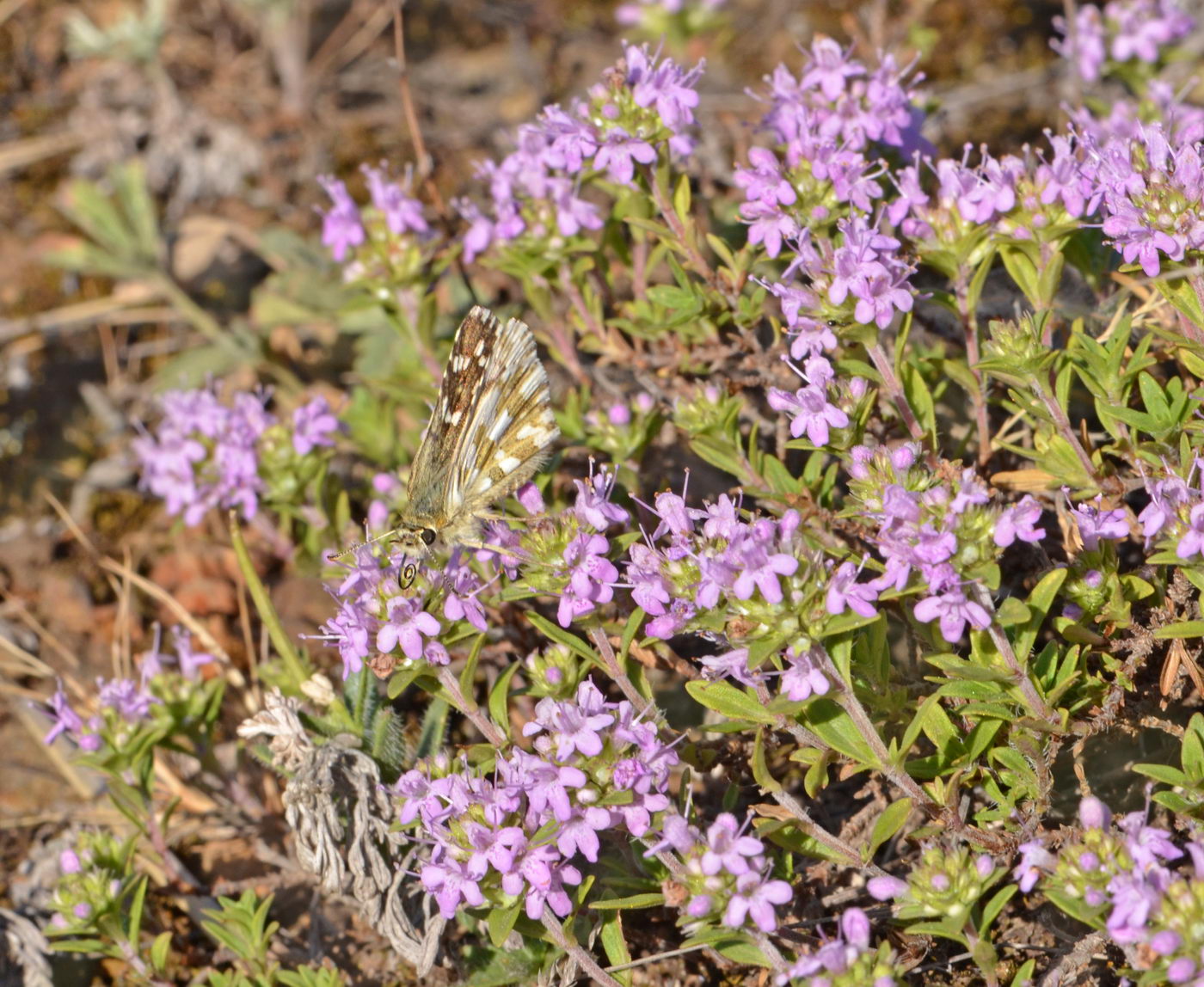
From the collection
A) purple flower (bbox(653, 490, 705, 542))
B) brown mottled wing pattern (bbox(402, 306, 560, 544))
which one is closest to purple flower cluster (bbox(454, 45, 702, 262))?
brown mottled wing pattern (bbox(402, 306, 560, 544))

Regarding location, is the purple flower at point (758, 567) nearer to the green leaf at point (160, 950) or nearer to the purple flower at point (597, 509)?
the purple flower at point (597, 509)

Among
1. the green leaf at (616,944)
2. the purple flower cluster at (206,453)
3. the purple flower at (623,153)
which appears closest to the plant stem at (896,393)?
the purple flower at (623,153)

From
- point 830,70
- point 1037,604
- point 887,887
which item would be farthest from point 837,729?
point 830,70

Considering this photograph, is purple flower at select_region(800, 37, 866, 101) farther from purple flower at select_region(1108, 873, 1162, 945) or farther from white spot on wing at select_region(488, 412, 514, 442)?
purple flower at select_region(1108, 873, 1162, 945)

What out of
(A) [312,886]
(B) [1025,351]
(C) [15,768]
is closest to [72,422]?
(C) [15,768]

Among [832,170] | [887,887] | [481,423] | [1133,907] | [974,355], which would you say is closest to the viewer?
[1133,907]

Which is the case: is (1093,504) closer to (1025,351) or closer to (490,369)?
(1025,351)

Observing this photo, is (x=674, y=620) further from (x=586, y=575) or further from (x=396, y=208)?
(x=396, y=208)
